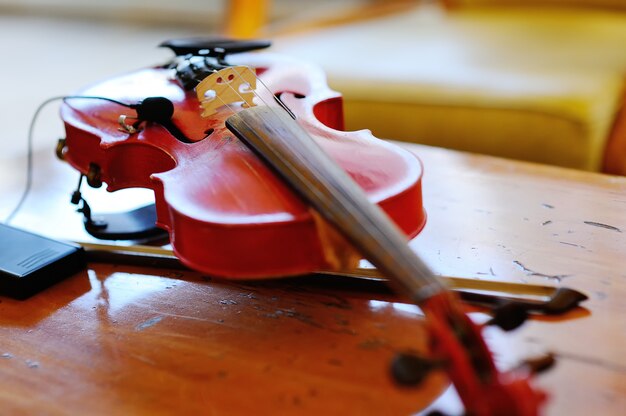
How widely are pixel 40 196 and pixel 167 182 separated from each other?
0.41 meters

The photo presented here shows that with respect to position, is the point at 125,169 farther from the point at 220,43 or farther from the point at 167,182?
the point at 220,43

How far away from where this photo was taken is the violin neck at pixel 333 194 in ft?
1.46

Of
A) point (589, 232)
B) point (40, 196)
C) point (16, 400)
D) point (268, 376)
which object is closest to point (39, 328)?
point (16, 400)

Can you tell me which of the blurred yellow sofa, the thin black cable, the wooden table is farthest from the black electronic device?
the blurred yellow sofa

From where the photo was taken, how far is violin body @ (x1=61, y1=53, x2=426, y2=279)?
502 mm

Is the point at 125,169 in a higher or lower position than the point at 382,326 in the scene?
higher

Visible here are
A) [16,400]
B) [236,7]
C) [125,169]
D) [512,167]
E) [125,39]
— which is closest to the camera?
[16,400]

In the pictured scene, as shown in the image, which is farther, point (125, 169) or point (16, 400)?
point (125, 169)

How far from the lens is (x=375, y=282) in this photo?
63 centimetres

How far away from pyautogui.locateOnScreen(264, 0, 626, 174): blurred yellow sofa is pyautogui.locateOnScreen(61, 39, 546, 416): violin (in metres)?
0.41

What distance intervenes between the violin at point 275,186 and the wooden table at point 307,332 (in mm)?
80

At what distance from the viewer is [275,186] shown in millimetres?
538

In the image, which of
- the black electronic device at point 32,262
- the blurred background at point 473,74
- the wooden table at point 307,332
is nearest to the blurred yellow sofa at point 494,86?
the blurred background at point 473,74

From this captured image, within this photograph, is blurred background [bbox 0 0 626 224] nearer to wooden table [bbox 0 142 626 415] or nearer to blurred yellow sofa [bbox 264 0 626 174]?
blurred yellow sofa [bbox 264 0 626 174]
